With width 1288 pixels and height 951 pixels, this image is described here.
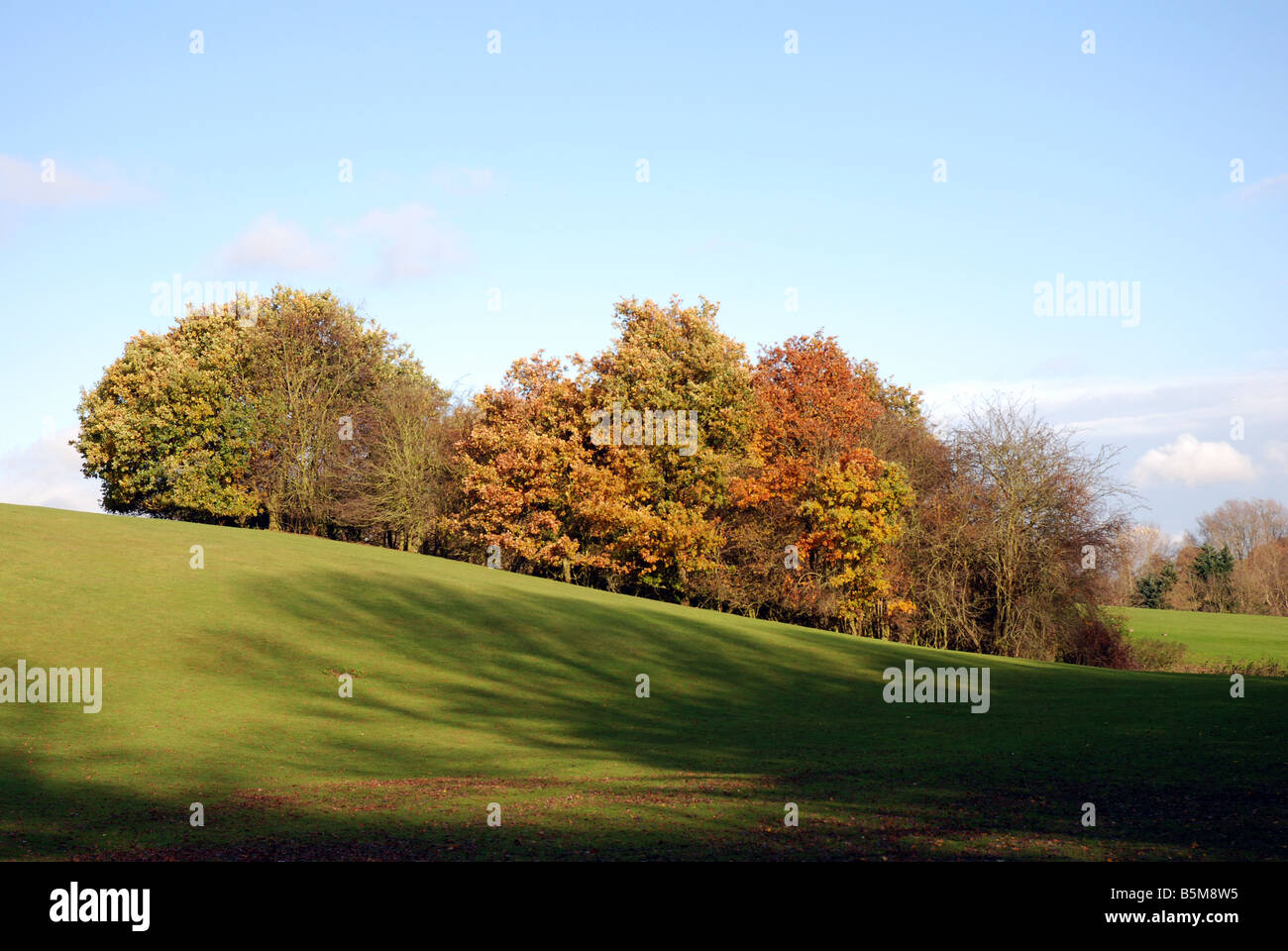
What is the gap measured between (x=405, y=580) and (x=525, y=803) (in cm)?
2564

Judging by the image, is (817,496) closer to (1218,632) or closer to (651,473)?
(651,473)

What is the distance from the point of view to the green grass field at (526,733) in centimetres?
1119

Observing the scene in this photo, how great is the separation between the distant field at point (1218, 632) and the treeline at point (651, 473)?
42.4 ft

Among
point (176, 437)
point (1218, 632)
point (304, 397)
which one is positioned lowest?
point (1218, 632)

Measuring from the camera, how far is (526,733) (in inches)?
836

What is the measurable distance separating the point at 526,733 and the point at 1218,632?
61096 millimetres

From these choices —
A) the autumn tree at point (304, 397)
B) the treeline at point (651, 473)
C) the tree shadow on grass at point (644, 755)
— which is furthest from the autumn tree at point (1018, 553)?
the autumn tree at point (304, 397)

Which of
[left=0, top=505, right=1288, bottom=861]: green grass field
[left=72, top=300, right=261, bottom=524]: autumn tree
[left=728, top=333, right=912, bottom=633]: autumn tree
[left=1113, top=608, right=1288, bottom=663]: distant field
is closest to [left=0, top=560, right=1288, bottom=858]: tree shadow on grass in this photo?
[left=0, top=505, right=1288, bottom=861]: green grass field

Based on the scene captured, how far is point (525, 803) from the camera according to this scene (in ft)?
43.6

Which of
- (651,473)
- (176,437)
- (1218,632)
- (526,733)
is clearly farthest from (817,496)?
(176,437)

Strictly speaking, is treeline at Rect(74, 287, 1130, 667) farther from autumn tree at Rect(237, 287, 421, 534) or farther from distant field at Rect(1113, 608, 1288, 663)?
distant field at Rect(1113, 608, 1288, 663)

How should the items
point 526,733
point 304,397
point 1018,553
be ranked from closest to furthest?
point 526,733 < point 1018,553 < point 304,397

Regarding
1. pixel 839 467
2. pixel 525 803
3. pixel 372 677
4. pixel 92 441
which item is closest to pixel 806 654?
pixel 372 677
